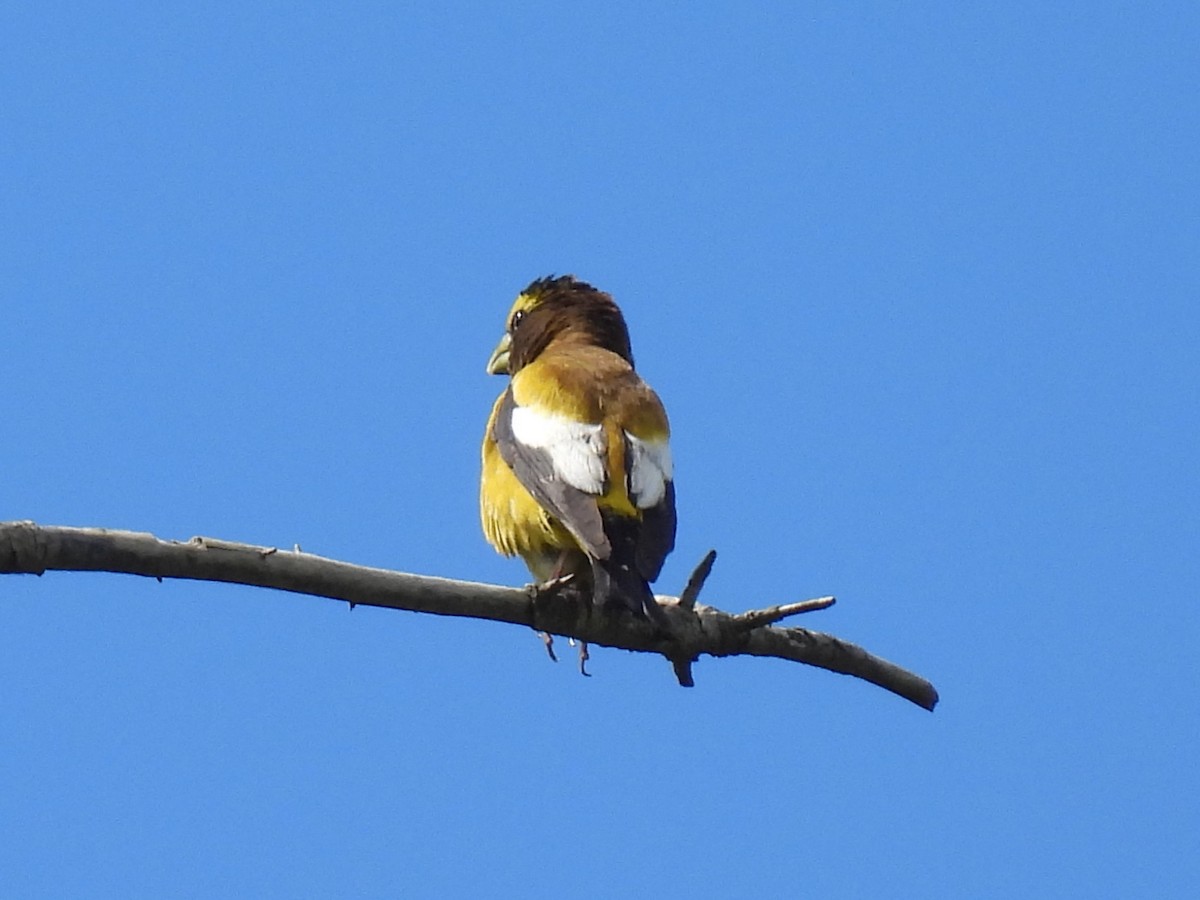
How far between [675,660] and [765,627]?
0.33m

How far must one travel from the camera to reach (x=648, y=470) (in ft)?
23.4

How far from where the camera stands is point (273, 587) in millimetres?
4668

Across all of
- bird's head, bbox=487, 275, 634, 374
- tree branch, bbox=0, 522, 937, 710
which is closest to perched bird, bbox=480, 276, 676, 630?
tree branch, bbox=0, 522, 937, 710

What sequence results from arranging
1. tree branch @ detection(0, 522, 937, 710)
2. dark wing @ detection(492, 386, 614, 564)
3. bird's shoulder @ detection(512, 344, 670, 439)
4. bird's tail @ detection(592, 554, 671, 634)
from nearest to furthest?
1. tree branch @ detection(0, 522, 937, 710)
2. bird's tail @ detection(592, 554, 671, 634)
3. dark wing @ detection(492, 386, 614, 564)
4. bird's shoulder @ detection(512, 344, 670, 439)

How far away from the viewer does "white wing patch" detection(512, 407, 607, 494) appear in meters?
6.91

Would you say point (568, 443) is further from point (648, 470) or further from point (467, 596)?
point (467, 596)

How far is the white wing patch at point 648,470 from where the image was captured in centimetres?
690

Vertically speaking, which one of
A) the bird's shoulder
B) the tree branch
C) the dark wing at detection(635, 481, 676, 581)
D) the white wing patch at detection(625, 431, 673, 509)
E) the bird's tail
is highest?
the bird's shoulder

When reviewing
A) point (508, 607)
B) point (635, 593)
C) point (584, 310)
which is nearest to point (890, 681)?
point (635, 593)

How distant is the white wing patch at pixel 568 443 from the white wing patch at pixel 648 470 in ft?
0.39

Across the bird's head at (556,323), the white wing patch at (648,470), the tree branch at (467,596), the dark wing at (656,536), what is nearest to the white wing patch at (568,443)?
the white wing patch at (648,470)

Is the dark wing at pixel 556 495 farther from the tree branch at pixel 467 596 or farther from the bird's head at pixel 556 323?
the bird's head at pixel 556 323

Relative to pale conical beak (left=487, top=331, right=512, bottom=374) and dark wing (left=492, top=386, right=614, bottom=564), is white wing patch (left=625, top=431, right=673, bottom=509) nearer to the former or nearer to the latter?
dark wing (left=492, top=386, right=614, bottom=564)

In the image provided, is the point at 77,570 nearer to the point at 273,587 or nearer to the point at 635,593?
the point at 273,587
